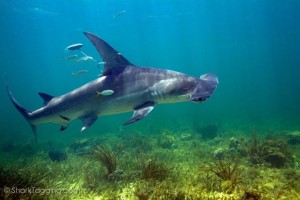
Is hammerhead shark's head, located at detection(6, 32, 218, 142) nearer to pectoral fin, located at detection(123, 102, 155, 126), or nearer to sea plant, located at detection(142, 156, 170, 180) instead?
pectoral fin, located at detection(123, 102, 155, 126)

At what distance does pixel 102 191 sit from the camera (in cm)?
666

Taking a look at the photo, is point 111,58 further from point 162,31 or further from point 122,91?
point 162,31

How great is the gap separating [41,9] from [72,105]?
4240cm

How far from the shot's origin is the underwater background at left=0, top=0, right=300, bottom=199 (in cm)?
659

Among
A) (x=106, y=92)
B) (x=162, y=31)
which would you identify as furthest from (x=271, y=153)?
(x=162, y=31)

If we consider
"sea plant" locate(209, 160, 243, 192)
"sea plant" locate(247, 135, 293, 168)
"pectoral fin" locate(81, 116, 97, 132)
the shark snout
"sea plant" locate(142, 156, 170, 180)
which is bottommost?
"sea plant" locate(247, 135, 293, 168)

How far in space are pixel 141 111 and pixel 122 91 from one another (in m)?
0.94

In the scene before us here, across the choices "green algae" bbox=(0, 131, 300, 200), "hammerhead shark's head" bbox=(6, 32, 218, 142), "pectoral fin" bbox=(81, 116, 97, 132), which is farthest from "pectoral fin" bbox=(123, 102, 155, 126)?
"green algae" bbox=(0, 131, 300, 200)

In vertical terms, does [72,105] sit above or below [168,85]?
below

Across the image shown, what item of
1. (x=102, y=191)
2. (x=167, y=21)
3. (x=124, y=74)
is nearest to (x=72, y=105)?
(x=124, y=74)

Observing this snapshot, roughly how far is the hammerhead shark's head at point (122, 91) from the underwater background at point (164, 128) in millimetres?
1748

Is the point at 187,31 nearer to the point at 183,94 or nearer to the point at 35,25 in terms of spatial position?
the point at 35,25

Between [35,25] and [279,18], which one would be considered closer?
[35,25]

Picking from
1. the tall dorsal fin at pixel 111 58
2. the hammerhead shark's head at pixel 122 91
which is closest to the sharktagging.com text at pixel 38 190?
the hammerhead shark's head at pixel 122 91
